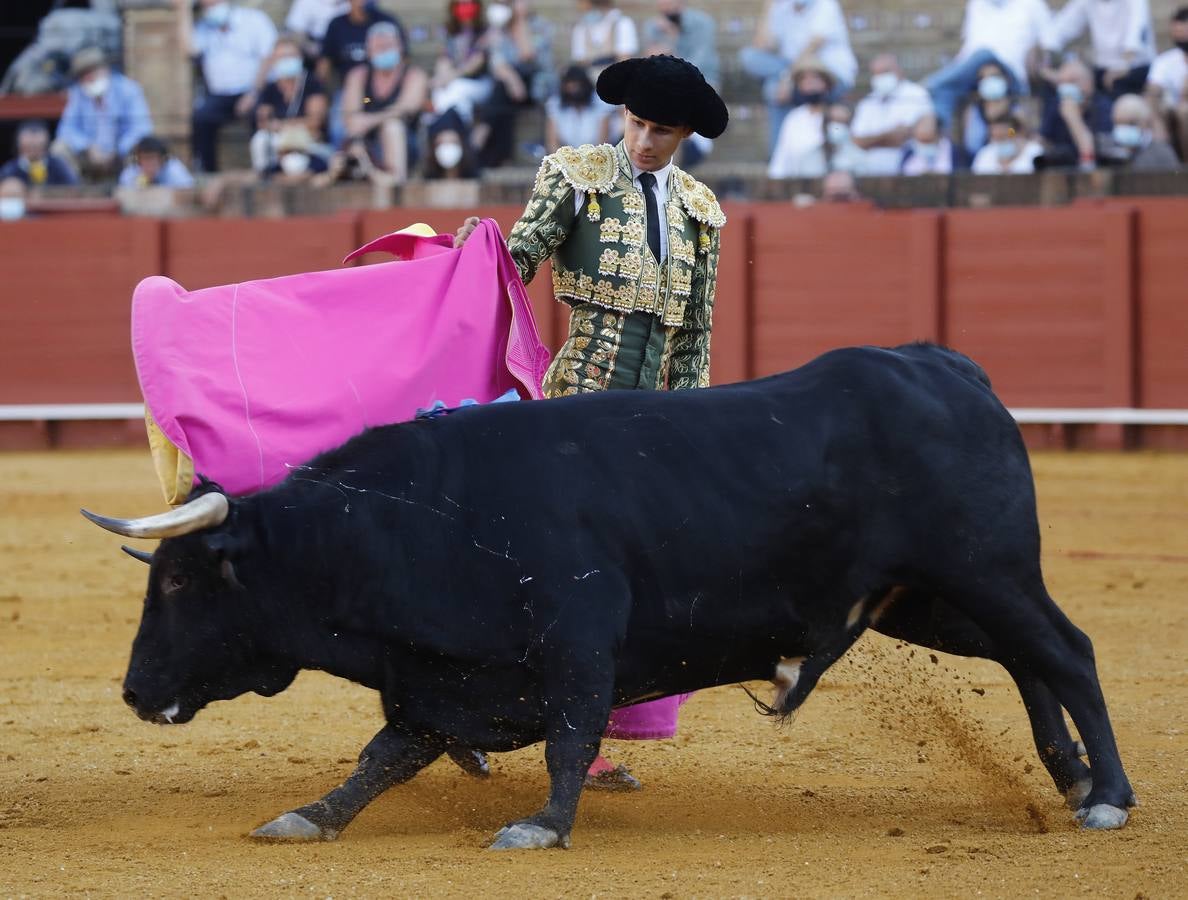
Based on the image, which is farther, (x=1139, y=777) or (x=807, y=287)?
(x=807, y=287)

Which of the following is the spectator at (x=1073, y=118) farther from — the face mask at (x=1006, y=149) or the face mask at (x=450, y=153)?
the face mask at (x=450, y=153)


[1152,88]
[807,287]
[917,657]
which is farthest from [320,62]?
[917,657]

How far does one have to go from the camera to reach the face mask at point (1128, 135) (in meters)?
9.43

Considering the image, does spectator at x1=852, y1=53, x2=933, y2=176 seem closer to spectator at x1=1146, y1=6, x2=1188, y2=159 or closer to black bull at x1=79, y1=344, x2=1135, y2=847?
spectator at x1=1146, y1=6, x2=1188, y2=159

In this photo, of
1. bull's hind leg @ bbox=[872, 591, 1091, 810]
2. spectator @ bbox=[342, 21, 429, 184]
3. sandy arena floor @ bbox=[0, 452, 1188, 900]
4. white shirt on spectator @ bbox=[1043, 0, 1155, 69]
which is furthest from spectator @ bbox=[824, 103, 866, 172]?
bull's hind leg @ bbox=[872, 591, 1091, 810]

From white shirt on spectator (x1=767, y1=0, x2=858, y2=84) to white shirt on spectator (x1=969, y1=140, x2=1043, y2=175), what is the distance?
0.86m

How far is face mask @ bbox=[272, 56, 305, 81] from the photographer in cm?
1028

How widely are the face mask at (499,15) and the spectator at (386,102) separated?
19.6 inches

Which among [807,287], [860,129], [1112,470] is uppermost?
[860,129]

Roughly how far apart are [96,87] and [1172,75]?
6066mm

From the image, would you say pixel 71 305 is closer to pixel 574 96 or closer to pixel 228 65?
pixel 228 65

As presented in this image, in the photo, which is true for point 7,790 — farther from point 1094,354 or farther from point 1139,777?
point 1094,354

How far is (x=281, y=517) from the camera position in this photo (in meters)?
3.11

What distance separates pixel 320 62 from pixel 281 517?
25.0 feet
